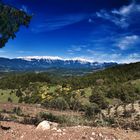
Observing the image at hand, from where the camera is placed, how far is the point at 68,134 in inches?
492

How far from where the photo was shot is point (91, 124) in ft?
49.5

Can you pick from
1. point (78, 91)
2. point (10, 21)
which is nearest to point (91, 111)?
point (10, 21)

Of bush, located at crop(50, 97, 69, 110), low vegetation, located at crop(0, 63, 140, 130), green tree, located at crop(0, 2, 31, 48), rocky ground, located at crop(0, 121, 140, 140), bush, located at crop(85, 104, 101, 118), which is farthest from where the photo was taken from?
low vegetation, located at crop(0, 63, 140, 130)

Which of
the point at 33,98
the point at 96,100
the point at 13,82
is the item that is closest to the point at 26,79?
the point at 13,82

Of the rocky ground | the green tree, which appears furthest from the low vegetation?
the rocky ground

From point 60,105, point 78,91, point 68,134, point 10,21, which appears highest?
point 10,21

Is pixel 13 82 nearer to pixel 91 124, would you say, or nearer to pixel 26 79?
pixel 26 79

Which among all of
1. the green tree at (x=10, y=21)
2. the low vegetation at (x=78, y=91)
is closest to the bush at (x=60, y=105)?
the low vegetation at (x=78, y=91)

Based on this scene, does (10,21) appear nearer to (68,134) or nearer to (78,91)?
(68,134)

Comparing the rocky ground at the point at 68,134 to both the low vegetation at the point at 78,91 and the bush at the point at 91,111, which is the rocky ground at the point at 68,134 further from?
the low vegetation at the point at 78,91

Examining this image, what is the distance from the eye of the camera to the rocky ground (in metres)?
12.2

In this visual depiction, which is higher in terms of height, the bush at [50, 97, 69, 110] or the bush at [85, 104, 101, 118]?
the bush at [85, 104, 101, 118]

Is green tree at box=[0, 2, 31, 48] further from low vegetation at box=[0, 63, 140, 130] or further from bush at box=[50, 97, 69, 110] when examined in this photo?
low vegetation at box=[0, 63, 140, 130]

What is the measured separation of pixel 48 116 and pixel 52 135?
5558 mm
